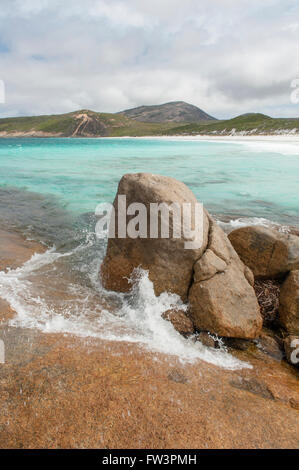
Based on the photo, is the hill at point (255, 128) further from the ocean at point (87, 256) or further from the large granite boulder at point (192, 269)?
the large granite boulder at point (192, 269)

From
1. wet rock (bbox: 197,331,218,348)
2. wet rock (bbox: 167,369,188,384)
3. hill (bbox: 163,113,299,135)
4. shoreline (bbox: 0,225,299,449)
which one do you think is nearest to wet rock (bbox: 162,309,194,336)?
wet rock (bbox: 197,331,218,348)

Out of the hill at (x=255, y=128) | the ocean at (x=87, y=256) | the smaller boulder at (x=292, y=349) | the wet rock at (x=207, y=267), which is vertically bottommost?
the smaller boulder at (x=292, y=349)

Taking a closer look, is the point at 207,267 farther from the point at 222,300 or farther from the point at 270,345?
the point at 270,345

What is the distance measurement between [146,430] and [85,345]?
1.35 metres

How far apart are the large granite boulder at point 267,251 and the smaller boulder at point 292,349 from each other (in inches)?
61.1

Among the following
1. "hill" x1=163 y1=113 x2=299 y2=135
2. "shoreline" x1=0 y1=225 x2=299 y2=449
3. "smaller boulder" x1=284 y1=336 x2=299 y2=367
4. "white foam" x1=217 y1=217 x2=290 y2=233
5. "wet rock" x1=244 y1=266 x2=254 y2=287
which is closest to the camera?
"shoreline" x1=0 y1=225 x2=299 y2=449

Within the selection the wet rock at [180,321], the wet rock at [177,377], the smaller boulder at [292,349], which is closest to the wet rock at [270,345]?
the smaller boulder at [292,349]

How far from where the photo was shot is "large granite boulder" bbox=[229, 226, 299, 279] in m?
5.13

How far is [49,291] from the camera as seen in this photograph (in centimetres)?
514

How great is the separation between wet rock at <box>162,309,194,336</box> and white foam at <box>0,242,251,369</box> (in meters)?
0.08

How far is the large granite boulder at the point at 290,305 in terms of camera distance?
4324 mm

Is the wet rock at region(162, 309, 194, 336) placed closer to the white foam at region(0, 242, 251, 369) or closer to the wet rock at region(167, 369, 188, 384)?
the white foam at region(0, 242, 251, 369)
